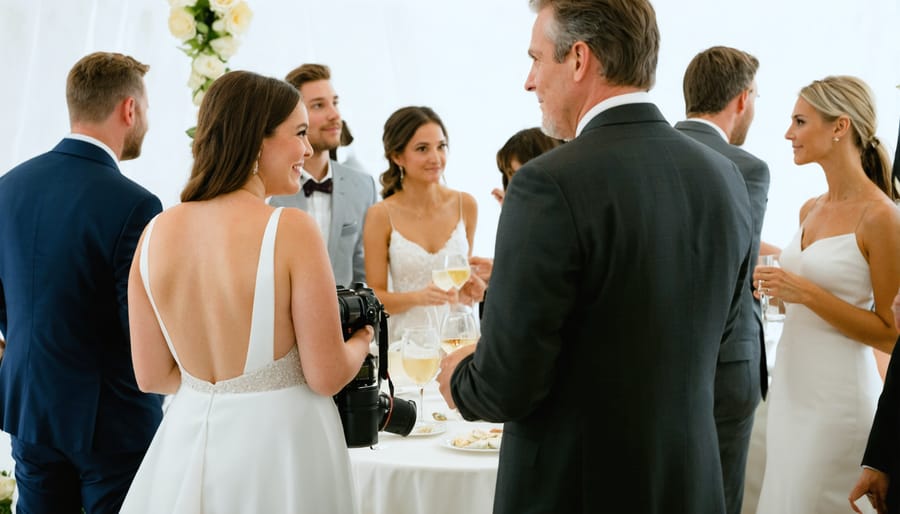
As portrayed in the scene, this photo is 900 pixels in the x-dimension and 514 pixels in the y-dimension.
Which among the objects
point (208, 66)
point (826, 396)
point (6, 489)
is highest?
point (208, 66)

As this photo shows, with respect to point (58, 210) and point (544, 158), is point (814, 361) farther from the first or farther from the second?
point (58, 210)

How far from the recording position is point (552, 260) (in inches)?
58.2

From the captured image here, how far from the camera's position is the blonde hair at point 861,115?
2.97 m

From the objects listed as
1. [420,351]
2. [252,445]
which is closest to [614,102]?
[420,351]

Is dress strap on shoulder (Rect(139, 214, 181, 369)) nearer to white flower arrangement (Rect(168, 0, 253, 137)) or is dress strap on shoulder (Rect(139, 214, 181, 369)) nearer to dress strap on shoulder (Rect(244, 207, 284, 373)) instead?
dress strap on shoulder (Rect(244, 207, 284, 373))

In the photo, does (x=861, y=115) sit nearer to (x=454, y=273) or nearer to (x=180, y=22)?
(x=454, y=273)

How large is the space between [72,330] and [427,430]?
1027mm

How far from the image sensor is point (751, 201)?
9.24 ft

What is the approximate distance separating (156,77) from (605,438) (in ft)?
14.0

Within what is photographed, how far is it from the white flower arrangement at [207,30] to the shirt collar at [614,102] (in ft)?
7.13

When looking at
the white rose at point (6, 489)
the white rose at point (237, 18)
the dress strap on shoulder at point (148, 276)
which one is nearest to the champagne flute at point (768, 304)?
the dress strap on shoulder at point (148, 276)

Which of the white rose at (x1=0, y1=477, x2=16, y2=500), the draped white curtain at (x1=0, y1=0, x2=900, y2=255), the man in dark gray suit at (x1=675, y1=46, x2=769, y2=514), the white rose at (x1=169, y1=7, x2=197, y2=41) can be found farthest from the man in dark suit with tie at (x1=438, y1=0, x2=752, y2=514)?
the draped white curtain at (x1=0, y1=0, x2=900, y2=255)

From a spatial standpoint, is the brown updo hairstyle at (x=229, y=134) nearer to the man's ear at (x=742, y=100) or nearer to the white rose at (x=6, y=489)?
the man's ear at (x=742, y=100)

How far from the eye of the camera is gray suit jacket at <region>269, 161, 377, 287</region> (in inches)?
161
